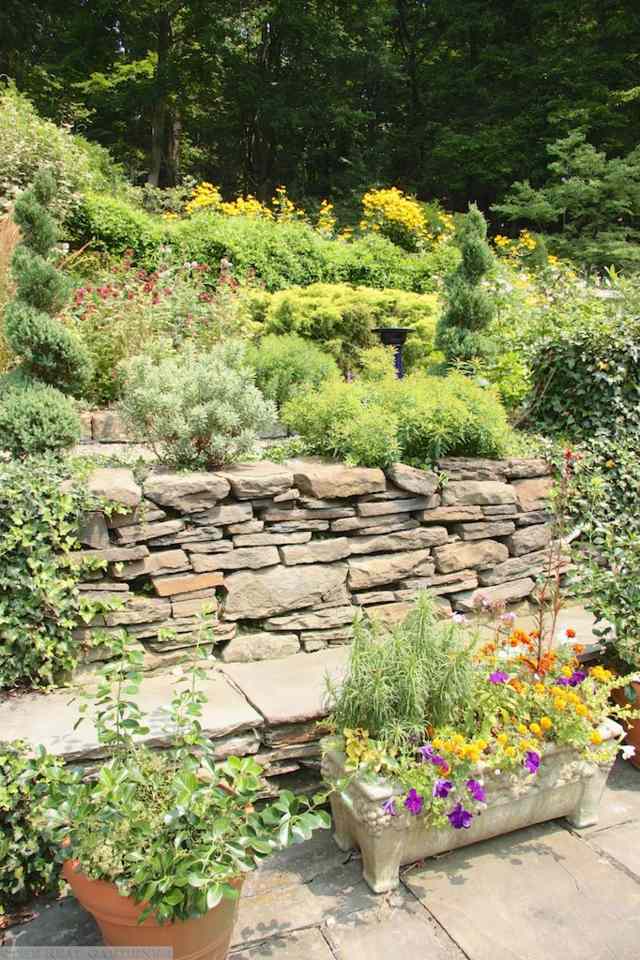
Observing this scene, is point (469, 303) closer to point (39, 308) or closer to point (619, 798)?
point (39, 308)

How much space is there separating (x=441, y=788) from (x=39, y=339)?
7.99ft

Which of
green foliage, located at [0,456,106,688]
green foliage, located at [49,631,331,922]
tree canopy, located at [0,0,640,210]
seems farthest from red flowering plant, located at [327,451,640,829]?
tree canopy, located at [0,0,640,210]

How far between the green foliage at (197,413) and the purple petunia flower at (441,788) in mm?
1775

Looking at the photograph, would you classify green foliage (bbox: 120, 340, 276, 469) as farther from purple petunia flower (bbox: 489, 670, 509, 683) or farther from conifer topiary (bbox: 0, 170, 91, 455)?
purple petunia flower (bbox: 489, 670, 509, 683)

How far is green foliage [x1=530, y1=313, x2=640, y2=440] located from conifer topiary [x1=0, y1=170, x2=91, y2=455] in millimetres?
2840

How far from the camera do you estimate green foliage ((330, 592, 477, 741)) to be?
2.41 metres

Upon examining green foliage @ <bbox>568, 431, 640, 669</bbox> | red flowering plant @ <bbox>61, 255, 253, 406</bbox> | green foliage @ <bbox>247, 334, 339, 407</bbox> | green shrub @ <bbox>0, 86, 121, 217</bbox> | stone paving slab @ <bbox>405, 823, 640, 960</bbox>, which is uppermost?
green shrub @ <bbox>0, 86, 121, 217</bbox>

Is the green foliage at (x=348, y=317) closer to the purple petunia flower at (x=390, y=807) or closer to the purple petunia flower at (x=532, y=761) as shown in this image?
the purple petunia flower at (x=532, y=761)

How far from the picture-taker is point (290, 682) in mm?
3023

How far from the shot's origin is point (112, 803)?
1.91 metres

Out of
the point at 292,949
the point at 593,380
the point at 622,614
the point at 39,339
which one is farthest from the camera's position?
the point at 593,380

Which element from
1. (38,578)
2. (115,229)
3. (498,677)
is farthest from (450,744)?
(115,229)

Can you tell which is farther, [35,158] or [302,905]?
[35,158]

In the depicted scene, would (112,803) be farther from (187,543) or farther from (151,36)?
(151,36)
